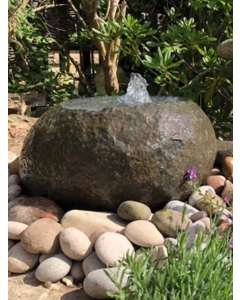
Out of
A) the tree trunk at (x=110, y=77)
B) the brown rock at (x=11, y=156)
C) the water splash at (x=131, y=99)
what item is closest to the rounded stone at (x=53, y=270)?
the water splash at (x=131, y=99)

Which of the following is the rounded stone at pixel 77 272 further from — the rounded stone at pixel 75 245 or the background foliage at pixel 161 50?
the background foliage at pixel 161 50

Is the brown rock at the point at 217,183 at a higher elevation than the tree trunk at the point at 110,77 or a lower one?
lower

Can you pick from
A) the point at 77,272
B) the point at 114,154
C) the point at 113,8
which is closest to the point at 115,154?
the point at 114,154

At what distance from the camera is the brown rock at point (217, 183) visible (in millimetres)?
3086

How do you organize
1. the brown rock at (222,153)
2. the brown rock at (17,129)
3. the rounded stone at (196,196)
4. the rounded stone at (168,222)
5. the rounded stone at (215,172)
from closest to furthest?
1. the rounded stone at (168,222)
2. the rounded stone at (196,196)
3. the rounded stone at (215,172)
4. the brown rock at (222,153)
5. the brown rock at (17,129)

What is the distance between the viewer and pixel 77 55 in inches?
322

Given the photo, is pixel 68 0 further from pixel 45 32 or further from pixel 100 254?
pixel 100 254

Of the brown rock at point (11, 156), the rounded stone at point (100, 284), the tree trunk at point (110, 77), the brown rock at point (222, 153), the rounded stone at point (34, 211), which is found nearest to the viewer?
the rounded stone at point (100, 284)

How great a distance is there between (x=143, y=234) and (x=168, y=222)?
0.17 metres

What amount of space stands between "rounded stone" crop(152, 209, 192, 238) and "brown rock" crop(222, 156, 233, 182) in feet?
2.66

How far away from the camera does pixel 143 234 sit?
2404 mm

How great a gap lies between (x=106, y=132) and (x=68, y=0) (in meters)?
4.23

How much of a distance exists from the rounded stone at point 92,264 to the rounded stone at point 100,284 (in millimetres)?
117
